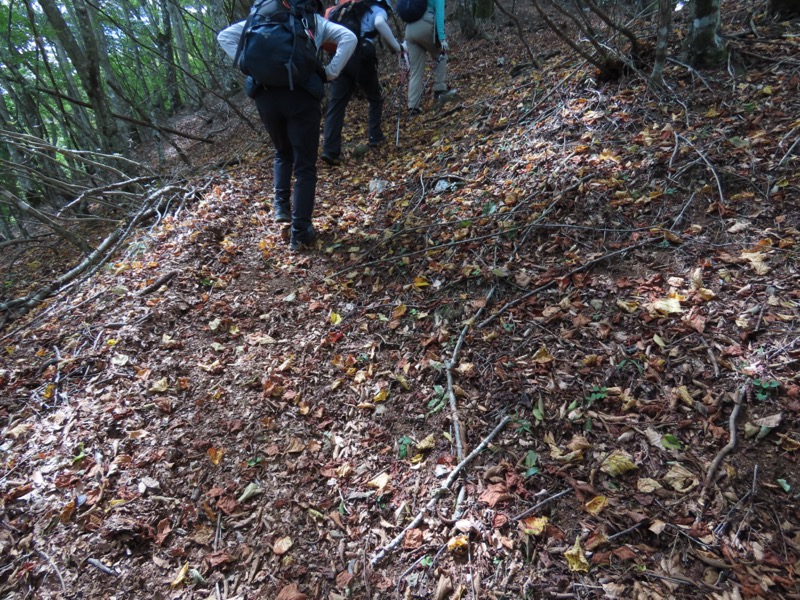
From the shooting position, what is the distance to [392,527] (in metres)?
2.35

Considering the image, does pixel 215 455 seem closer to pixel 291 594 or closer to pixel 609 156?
pixel 291 594

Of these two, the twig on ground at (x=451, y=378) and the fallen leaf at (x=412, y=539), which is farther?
the twig on ground at (x=451, y=378)

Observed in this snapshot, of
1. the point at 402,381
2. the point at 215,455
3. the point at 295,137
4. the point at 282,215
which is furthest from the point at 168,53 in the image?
the point at 402,381

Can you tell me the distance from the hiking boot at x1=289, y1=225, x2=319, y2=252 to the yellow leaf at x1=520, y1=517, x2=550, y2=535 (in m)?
3.82

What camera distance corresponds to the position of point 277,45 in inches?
151

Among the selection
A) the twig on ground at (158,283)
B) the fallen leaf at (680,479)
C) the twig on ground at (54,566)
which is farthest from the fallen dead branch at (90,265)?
the fallen leaf at (680,479)

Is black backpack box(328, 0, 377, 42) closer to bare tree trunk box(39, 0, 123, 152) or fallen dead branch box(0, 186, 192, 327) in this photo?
fallen dead branch box(0, 186, 192, 327)

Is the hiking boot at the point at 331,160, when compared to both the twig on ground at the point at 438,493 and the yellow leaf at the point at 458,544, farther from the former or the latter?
the yellow leaf at the point at 458,544

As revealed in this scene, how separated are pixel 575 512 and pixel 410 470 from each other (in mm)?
957

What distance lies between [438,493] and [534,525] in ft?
1.78

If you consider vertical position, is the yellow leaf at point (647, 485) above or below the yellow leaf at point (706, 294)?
below

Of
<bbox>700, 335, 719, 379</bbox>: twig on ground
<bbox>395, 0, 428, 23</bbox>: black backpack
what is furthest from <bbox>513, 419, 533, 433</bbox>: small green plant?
<bbox>395, 0, 428, 23</bbox>: black backpack

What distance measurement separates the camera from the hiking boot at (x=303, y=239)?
4938 millimetres

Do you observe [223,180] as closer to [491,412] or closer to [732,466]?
[491,412]
